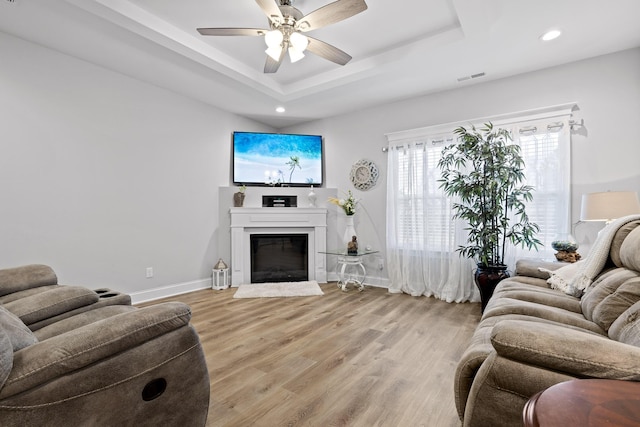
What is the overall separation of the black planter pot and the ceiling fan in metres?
2.60

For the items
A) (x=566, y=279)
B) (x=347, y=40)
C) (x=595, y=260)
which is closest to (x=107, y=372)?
(x=595, y=260)

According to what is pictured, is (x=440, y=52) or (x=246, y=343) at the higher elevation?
(x=440, y=52)

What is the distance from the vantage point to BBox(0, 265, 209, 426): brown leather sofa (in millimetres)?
874

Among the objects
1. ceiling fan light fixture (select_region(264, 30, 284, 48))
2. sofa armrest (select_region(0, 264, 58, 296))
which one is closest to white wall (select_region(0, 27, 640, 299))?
sofa armrest (select_region(0, 264, 58, 296))

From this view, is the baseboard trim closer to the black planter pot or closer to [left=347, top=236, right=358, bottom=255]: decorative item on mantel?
[left=347, top=236, right=358, bottom=255]: decorative item on mantel

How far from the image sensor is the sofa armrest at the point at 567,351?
86 cm

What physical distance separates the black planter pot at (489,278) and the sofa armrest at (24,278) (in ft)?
12.5

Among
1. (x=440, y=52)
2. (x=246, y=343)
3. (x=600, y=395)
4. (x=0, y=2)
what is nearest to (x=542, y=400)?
(x=600, y=395)

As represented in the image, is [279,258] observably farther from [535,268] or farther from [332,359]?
[535,268]

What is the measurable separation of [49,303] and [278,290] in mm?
2735

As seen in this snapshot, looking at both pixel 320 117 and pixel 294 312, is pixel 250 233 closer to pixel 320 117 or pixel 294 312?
pixel 294 312

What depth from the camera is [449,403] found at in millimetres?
1720

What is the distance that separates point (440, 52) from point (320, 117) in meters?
2.42

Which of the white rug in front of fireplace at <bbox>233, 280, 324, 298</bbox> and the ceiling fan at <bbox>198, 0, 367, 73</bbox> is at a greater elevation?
the ceiling fan at <bbox>198, 0, 367, 73</bbox>
